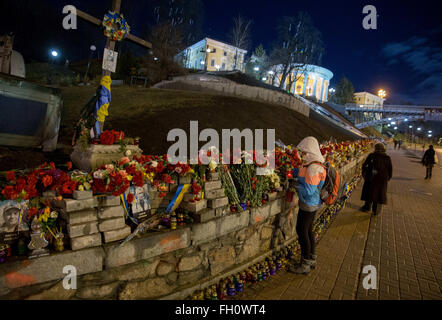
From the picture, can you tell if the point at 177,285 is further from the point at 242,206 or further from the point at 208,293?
the point at 242,206

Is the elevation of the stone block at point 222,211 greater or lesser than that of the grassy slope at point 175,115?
lesser

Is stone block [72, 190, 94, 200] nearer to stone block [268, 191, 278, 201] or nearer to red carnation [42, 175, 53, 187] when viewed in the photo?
red carnation [42, 175, 53, 187]

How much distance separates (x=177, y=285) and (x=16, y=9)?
60284 millimetres

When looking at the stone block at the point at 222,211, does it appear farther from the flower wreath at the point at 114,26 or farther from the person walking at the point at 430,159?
the person walking at the point at 430,159

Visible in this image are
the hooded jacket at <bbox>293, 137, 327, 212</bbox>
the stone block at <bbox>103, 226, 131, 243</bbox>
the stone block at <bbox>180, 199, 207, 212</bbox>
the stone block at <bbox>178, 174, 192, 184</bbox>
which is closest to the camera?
the stone block at <bbox>103, 226, 131, 243</bbox>

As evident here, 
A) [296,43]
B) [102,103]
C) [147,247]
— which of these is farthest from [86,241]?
[296,43]

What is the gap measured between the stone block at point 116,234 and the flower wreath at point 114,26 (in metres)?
3.57

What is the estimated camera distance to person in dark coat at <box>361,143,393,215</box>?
23.0ft

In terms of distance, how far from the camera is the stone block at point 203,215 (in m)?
3.39

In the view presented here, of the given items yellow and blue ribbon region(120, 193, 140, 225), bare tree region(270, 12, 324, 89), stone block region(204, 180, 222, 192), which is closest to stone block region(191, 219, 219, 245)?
stone block region(204, 180, 222, 192)

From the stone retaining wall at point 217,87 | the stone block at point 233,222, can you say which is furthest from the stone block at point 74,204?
the stone retaining wall at point 217,87

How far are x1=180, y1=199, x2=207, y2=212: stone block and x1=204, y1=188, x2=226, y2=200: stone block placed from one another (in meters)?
0.08

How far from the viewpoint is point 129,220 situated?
10.3 feet

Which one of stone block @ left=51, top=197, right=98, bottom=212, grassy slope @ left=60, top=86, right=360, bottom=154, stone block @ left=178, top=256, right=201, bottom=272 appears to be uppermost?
grassy slope @ left=60, top=86, right=360, bottom=154
